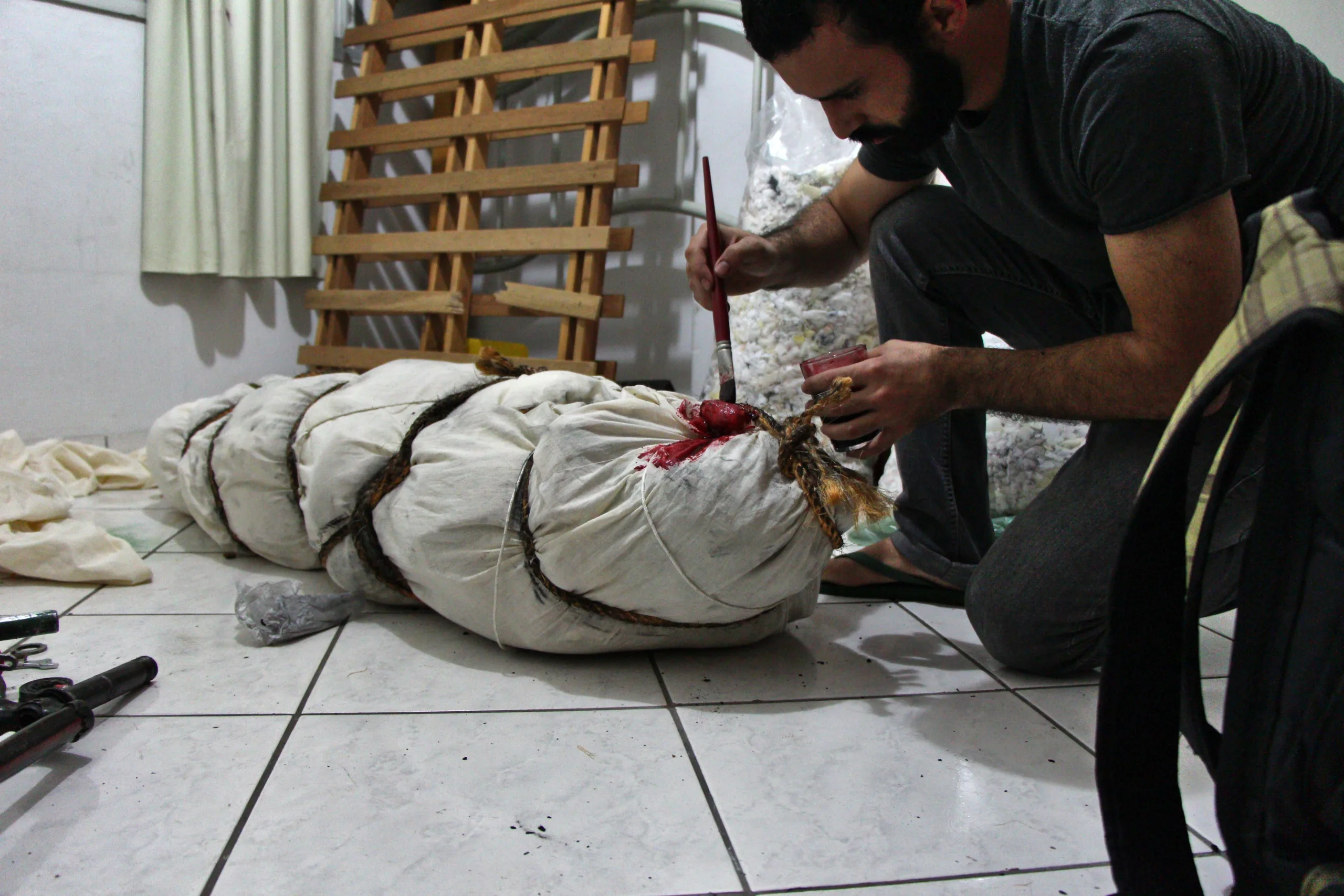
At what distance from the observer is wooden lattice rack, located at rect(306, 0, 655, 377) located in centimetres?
213

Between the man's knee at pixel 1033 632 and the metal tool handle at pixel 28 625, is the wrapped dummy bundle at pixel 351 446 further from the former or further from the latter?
the man's knee at pixel 1033 632

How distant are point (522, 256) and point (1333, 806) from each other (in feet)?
7.99

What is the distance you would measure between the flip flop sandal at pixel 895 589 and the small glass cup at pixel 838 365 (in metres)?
0.40

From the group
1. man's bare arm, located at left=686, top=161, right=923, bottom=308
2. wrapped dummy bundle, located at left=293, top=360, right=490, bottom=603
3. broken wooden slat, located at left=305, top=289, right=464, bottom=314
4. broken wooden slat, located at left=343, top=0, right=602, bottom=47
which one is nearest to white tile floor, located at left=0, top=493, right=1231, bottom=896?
wrapped dummy bundle, located at left=293, top=360, right=490, bottom=603

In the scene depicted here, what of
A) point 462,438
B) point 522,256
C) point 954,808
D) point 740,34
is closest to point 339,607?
point 462,438

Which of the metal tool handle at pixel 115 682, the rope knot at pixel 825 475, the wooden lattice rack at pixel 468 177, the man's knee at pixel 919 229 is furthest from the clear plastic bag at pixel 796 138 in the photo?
the metal tool handle at pixel 115 682

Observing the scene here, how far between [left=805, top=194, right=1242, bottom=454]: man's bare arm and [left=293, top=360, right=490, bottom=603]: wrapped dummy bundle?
54 centimetres

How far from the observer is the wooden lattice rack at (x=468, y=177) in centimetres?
213

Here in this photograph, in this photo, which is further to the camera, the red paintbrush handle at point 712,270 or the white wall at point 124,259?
the white wall at point 124,259

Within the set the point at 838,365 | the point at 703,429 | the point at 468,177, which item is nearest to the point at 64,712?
the point at 703,429

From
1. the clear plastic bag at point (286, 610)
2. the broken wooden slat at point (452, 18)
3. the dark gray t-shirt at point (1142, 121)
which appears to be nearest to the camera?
the dark gray t-shirt at point (1142, 121)

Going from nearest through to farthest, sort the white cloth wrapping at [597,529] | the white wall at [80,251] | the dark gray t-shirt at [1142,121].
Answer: the dark gray t-shirt at [1142,121] < the white cloth wrapping at [597,529] < the white wall at [80,251]

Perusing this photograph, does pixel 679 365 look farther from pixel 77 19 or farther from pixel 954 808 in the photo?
pixel 954 808

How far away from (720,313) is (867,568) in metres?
0.44
